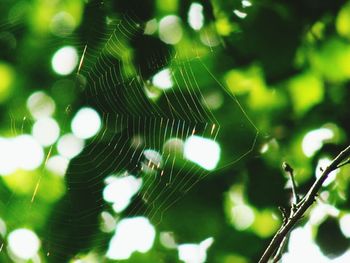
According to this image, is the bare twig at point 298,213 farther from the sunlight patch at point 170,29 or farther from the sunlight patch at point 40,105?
the sunlight patch at point 40,105

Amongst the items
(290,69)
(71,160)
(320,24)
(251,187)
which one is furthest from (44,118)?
(320,24)

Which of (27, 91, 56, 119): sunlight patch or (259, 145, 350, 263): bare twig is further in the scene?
(27, 91, 56, 119): sunlight patch

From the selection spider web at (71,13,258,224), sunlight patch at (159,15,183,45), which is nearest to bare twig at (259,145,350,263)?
spider web at (71,13,258,224)

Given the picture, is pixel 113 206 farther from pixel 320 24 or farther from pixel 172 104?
pixel 320 24

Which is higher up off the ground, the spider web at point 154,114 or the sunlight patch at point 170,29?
the sunlight patch at point 170,29

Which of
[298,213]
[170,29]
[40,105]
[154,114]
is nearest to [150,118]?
[154,114]

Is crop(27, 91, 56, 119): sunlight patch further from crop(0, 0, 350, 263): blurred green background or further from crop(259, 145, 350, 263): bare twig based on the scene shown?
crop(259, 145, 350, 263): bare twig

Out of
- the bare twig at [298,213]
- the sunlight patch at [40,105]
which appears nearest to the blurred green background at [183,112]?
the sunlight patch at [40,105]

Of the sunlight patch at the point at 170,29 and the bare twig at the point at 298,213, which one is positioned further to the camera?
the sunlight patch at the point at 170,29

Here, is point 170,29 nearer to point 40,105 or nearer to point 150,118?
point 150,118

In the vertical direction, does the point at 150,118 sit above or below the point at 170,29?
below

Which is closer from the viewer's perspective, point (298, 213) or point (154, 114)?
point (298, 213)
